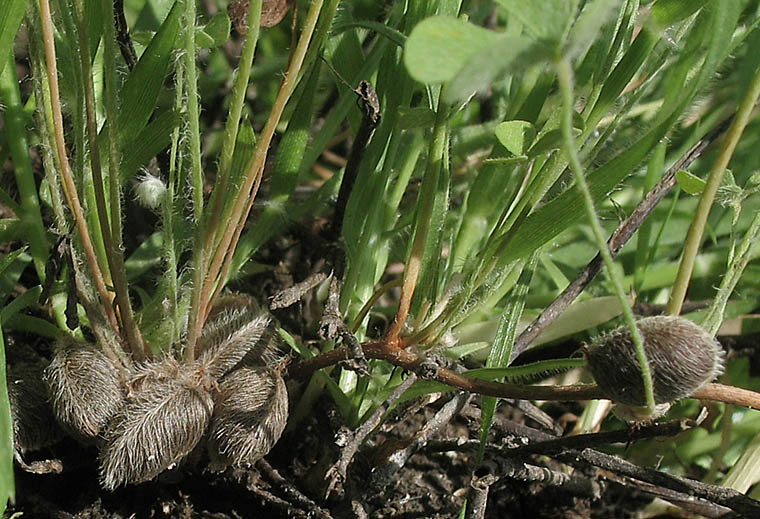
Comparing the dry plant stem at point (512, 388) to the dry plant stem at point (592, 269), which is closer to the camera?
the dry plant stem at point (512, 388)

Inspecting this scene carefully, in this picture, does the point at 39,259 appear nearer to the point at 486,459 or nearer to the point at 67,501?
the point at 67,501

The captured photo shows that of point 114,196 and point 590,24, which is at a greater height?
point 590,24

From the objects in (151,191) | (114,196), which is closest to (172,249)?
(114,196)

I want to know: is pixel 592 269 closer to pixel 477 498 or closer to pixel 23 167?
pixel 477 498

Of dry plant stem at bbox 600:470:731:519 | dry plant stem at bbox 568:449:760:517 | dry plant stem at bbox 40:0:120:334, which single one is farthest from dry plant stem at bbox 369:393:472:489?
dry plant stem at bbox 40:0:120:334

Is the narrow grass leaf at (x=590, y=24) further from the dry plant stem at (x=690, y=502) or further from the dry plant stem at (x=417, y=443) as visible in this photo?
the dry plant stem at (x=690, y=502)

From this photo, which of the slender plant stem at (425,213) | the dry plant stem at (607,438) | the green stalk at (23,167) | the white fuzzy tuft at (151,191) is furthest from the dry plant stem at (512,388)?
the green stalk at (23,167)

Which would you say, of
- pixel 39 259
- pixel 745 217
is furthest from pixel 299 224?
pixel 745 217
